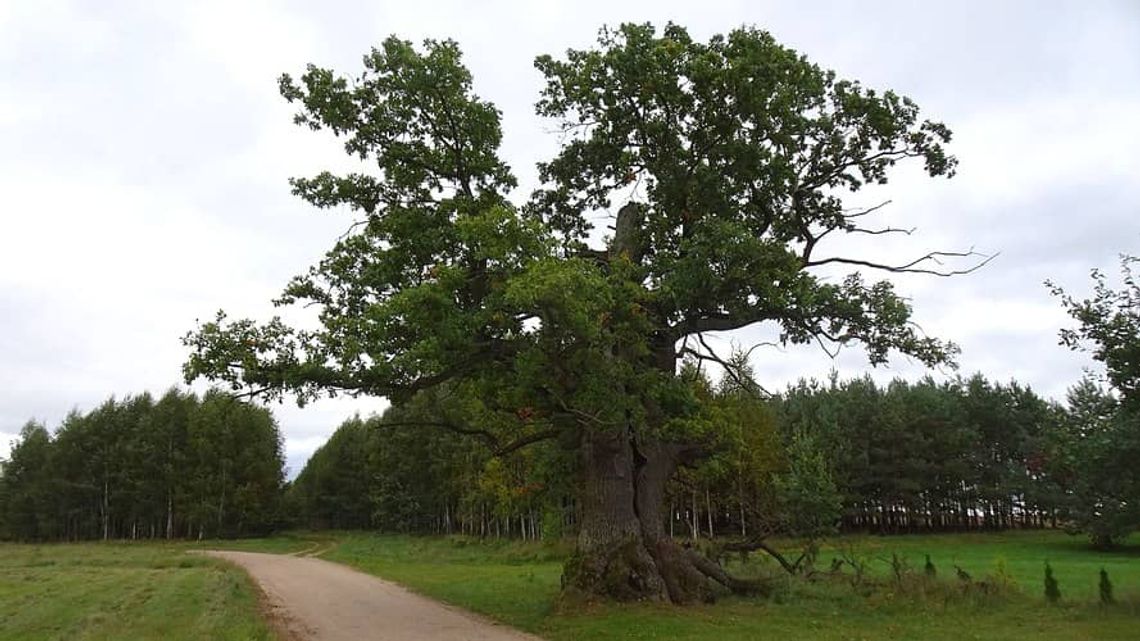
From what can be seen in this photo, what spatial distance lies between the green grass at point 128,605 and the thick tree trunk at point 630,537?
6.61m

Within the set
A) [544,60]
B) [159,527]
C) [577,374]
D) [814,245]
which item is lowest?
[159,527]

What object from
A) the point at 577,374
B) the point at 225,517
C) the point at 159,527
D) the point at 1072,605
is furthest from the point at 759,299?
the point at 159,527

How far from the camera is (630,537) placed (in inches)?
658

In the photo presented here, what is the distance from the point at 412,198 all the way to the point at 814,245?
9.63 m

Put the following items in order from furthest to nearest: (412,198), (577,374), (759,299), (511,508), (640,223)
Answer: (511,508), (640,223), (412,198), (759,299), (577,374)

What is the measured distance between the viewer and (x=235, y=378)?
48.1ft

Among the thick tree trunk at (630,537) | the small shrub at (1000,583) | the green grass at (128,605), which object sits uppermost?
the thick tree trunk at (630,537)

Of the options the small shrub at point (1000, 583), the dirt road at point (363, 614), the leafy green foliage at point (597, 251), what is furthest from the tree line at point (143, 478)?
the small shrub at point (1000, 583)

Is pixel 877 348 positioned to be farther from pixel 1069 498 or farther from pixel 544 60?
pixel 1069 498

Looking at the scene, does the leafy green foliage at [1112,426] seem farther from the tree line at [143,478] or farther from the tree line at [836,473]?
the tree line at [143,478]

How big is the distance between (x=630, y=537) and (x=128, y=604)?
41.3 feet

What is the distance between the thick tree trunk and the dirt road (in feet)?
8.89

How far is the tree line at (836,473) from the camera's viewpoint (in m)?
35.4

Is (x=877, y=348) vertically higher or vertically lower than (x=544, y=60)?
lower
